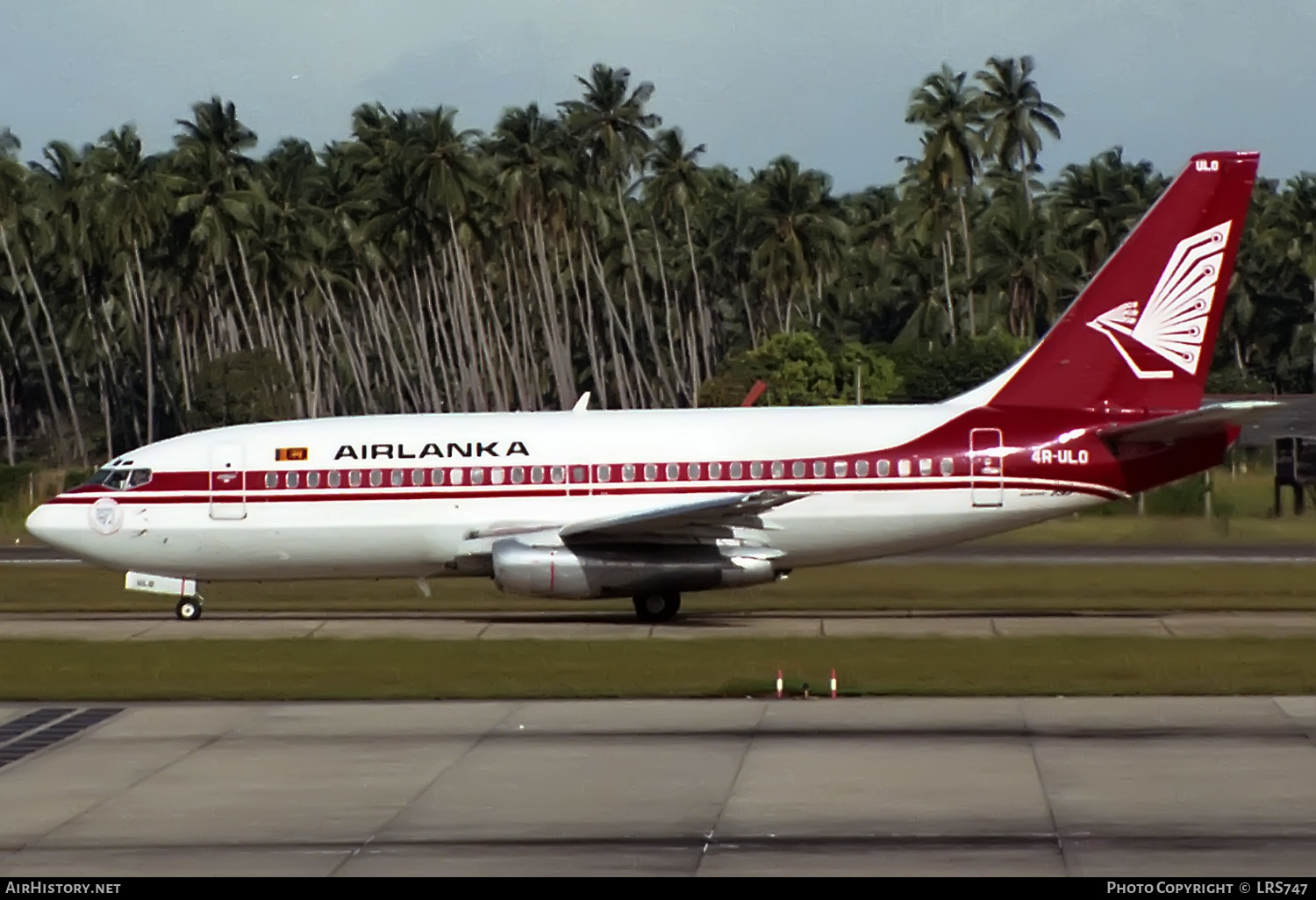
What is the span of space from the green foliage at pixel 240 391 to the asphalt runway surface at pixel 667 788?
3284 inches

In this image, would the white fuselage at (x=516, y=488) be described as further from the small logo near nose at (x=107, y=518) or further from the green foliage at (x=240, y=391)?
the green foliage at (x=240, y=391)

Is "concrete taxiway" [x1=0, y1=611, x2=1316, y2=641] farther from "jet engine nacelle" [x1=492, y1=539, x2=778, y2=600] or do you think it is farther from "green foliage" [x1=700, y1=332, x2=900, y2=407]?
"green foliage" [x1=700, y1=332, x2=900, y2=407]

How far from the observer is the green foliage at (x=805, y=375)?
334 feet

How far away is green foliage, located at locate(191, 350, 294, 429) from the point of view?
106 metres

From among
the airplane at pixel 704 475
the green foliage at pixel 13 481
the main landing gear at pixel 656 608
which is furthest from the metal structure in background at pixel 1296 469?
the green foliage at pixel 13 481

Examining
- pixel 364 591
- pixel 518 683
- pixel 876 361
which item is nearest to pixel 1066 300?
pixel 876 361

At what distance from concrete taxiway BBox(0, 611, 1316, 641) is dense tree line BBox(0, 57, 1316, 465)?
65.1 meters

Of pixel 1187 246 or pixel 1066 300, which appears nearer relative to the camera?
pixel 1187 246

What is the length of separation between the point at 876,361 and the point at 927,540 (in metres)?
70.8

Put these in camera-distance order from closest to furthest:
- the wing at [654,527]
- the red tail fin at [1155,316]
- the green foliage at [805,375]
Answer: the wing at [654,527] < the red tail fin at [1155,316] < the green foliage at [805,375]

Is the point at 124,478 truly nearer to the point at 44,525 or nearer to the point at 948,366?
the point at 44,525

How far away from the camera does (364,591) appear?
4381cm

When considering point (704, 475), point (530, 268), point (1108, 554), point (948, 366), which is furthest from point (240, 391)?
point (704, 475)

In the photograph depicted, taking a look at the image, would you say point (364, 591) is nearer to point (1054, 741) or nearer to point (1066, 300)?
point (1054, 741)
